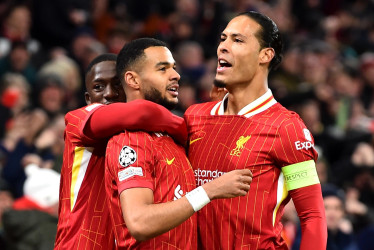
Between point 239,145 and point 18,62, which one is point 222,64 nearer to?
point 239,145

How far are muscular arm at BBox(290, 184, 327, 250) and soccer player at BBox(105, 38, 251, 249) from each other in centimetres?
47

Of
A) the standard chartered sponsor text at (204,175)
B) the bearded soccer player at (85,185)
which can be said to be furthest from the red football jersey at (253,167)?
the bearded soccer player at (85,185)

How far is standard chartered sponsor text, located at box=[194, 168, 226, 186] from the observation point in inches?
166

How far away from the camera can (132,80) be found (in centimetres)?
419

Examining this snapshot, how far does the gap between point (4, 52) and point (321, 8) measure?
22.6 feet

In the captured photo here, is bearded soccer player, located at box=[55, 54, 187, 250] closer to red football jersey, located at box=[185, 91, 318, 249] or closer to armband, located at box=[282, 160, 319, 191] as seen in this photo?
red football jersey, located at box=[185, 91, 318, 249]

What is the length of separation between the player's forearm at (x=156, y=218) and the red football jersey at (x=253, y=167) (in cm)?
50

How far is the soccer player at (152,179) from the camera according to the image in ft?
12.1

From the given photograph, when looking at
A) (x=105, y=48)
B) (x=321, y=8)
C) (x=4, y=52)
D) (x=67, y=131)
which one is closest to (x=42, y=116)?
(x=4, y=52)

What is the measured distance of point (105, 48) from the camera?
10.7 m

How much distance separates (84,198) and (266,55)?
126 centimetres

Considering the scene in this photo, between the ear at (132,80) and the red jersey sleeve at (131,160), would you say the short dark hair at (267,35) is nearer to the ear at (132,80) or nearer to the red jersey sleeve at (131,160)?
the ear at (132,80)

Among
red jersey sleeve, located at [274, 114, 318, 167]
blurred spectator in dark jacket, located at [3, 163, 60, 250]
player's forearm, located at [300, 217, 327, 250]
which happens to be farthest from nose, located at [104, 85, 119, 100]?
blurred spectator in dark jacket, located at [3, 163, 60, 250]

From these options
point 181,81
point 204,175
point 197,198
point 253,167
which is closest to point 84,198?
point 204,175
